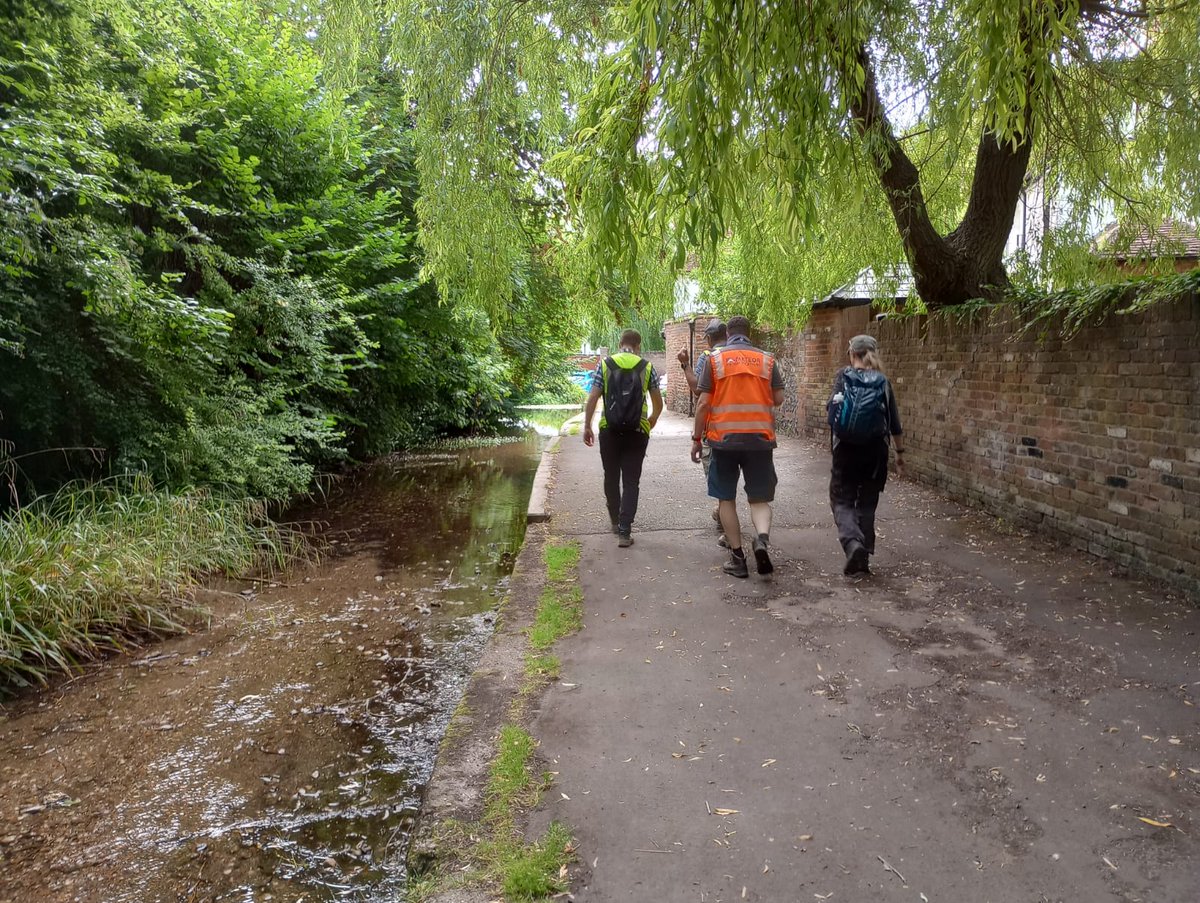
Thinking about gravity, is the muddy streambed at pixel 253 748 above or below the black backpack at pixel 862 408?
below

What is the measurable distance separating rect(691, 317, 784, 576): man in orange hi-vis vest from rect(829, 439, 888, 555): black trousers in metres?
0.48

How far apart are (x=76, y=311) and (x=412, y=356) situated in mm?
6581

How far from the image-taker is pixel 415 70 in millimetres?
A: 7145

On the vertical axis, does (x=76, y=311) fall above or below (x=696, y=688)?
above

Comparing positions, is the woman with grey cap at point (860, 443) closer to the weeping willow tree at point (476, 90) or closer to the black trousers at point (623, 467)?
the black trousers at point (623, 467)

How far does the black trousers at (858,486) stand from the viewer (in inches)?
218

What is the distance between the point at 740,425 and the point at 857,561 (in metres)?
1.25

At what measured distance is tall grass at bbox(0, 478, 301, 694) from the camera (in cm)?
507

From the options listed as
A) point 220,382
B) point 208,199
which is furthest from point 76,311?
point 208,199

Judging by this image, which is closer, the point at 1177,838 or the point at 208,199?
the point at 1177,838

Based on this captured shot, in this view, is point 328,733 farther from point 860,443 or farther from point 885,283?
point 885,283

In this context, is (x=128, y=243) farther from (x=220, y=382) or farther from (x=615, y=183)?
(x=615, y=183)

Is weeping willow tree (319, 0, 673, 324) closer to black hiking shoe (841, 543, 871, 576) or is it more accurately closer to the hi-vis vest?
the hi-vis vest

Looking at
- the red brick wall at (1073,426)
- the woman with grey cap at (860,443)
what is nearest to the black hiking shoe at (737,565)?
the woman with grey cap at (860,443)
